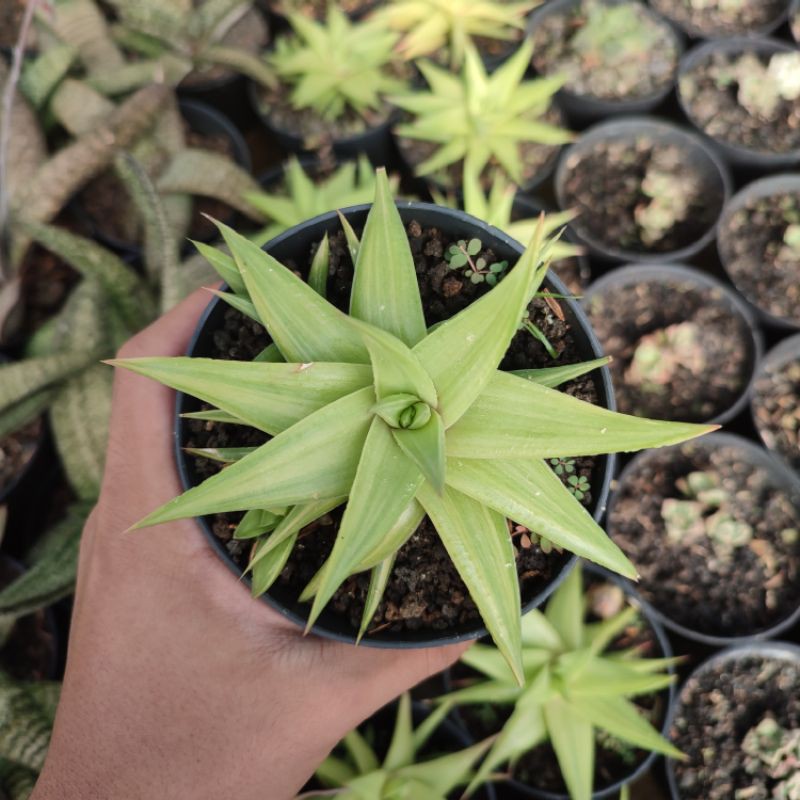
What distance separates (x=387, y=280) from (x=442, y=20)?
3.76 feet

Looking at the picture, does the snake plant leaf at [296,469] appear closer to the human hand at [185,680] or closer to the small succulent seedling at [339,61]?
the human hand at [185,680]

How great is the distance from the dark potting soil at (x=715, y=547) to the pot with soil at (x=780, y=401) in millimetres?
72

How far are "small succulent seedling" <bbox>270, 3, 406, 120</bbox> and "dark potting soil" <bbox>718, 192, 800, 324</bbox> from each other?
2.59 feet

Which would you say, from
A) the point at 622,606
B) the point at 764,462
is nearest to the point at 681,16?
the point at 764,462

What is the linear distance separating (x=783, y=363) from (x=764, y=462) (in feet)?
0.79

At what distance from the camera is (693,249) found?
4.70ft

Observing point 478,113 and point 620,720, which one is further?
point 478,113

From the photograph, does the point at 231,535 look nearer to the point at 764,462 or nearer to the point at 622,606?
the point at 622,606

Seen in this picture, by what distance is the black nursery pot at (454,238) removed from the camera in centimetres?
67

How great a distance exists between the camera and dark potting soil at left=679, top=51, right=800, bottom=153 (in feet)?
5.21

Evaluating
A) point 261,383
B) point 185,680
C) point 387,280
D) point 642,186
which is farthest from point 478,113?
point 185,680

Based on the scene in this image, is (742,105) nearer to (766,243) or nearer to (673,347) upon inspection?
(766,243)

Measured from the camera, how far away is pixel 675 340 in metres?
1.39

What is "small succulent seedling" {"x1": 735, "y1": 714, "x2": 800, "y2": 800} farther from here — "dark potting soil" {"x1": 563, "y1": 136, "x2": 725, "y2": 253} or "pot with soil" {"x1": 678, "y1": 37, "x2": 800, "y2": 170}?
"pot with soil" {"x1": 678, "y1": 37, "x2": 800, "y2": 170}
